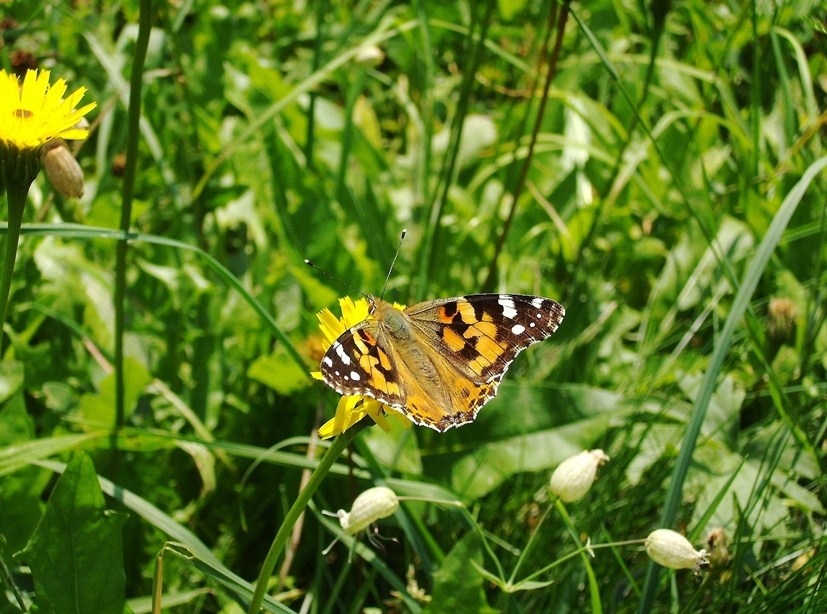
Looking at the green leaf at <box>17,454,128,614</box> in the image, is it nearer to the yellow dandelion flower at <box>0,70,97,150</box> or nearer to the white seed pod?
the white seed pod

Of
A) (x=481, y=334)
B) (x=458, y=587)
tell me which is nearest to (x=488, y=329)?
(x=481, y=334)

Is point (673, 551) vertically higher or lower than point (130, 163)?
lower

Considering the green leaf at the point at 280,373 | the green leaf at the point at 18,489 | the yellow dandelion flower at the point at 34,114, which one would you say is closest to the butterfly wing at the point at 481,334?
the green leaf at the point at 280,373

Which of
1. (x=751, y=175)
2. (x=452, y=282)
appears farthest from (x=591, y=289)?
(x=751, y=175)

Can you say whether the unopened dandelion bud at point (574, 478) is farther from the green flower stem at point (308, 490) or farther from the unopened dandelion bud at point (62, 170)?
the unopened dandelion bud at point (62, 170)

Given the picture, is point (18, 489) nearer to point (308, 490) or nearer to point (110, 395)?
point (110, 395)

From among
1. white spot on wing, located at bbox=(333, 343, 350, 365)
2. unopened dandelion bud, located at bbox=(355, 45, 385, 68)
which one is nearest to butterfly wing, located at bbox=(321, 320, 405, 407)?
white spot on wing, located at bbox=(333, 343, 350, 365)

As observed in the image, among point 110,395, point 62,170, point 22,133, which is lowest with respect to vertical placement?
point 110,395
